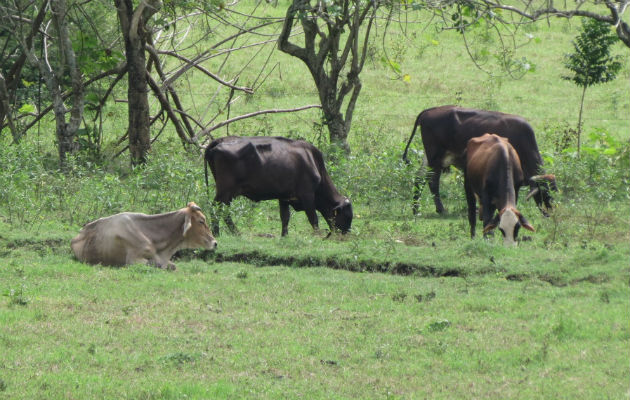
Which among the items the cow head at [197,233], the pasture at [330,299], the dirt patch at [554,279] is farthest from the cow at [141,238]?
the dirt patch at [554,279]

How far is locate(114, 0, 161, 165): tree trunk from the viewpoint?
56.6ft

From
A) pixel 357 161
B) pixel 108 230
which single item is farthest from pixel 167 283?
pixel 357 161

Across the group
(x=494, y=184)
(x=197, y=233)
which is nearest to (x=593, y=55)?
(x=494, y=184)

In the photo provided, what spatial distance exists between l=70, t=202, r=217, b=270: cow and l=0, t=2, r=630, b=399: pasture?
29 cm

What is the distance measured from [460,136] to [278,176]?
4.37 metres

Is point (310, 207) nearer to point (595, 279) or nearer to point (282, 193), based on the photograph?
point (282, 193)

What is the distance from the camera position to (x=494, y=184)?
12914mm

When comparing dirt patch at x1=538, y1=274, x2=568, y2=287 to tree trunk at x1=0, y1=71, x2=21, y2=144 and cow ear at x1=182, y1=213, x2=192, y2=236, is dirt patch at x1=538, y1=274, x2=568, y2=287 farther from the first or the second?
tree trunk at x1=0, y1=71, x2=21, y2=144

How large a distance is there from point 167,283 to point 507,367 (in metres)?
4.27

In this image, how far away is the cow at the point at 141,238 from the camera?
11.2m

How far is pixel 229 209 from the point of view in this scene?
13.2 metres

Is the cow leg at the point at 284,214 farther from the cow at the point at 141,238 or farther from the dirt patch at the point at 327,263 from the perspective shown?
the cow at the point at 141,238

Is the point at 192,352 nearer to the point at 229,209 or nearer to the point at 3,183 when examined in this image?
the point at 229,209

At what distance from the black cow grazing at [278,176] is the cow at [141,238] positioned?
1.47 meters
